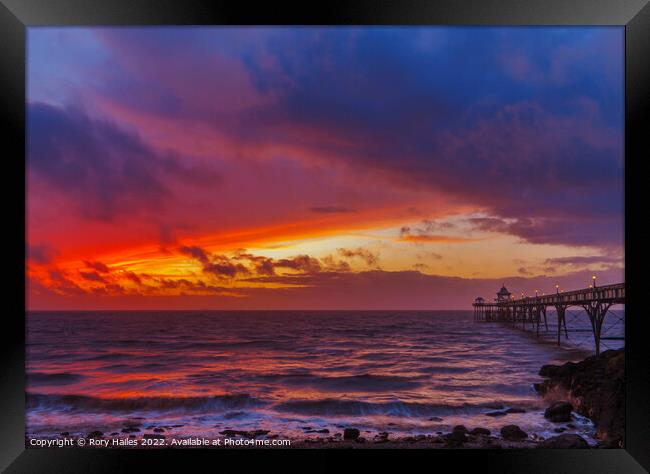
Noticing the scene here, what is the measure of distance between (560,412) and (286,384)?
7302 mm

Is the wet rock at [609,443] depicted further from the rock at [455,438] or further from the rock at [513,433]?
the rock at [455,438]

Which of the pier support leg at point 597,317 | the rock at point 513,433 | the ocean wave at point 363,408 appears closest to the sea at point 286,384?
the ocean wave at point 363,408

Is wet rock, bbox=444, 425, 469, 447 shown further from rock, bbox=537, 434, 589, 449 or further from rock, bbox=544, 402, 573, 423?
rock, bbox=544, 402, 573, 423

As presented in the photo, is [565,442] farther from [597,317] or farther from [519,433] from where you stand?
[597,317]

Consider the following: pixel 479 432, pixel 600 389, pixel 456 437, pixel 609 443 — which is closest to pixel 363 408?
pixel 456 437

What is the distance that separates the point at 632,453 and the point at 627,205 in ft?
7.93

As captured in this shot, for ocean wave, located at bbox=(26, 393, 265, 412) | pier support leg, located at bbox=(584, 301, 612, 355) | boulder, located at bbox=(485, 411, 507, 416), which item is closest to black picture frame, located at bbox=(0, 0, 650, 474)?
boulder, located at bbox=(485, 411, 507, 416)

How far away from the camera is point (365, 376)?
14086 mm

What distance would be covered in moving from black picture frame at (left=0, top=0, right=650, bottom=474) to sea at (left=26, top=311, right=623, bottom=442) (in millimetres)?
3318

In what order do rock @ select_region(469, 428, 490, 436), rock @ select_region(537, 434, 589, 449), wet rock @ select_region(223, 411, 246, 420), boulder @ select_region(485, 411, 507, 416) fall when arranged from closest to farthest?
1. rock @ select_region(537, 434, 589, 449)
2. rock @ select_region(469, 428, 490, 436)
3. wet rock @ select_region(223, 411, 246, 420)
4. boulder @ select_region(485, 411, 507, 416)

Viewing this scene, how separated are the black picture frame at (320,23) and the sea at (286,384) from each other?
332 centimetres

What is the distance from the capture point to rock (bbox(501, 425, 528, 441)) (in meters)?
7.73

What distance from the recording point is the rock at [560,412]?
7.96 metres

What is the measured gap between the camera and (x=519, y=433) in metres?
7.82
